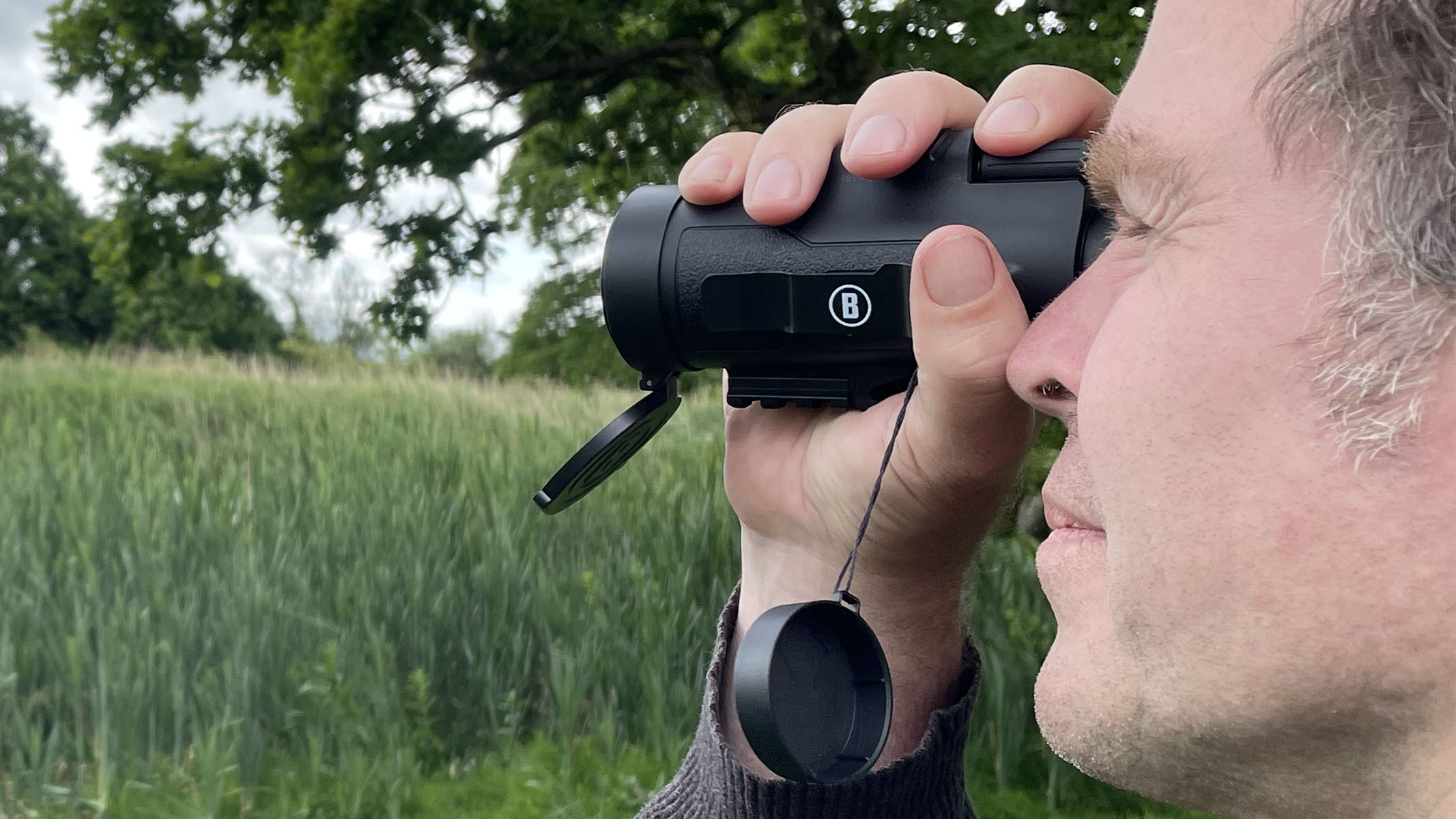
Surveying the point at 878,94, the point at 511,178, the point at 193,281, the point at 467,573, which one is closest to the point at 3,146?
the point at 511,178

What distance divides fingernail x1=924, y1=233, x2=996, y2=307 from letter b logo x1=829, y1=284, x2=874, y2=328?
0.12 metres

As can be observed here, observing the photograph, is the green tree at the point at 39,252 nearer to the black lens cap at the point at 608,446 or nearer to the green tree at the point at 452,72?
the green tree at the point at 452,72

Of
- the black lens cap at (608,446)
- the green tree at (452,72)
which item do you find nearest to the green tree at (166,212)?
the green tree at (452,72)

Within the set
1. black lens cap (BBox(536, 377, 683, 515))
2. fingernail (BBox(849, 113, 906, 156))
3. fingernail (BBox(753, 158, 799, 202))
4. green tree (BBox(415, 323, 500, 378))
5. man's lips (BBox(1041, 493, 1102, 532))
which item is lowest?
green tree (BBox(415, 323, 500, 378))

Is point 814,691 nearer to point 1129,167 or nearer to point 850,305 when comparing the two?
point 850,305

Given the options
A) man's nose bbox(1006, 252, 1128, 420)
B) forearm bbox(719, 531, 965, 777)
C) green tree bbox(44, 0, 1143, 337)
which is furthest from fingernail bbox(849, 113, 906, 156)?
green tree bbox(44, 0, 1143, 337)

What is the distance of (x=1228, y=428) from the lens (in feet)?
2.02

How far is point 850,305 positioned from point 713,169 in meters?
0.21

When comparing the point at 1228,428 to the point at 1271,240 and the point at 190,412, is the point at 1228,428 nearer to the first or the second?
the point at 1271,240

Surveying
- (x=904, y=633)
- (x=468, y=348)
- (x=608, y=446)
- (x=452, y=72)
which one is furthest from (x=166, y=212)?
(x=468, y=348)

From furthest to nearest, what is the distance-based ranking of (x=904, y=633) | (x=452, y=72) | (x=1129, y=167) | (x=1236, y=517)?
(x=452, y=72) < (x=904, y=633) < (x=1129, y=167) < (x=1236, y=517)

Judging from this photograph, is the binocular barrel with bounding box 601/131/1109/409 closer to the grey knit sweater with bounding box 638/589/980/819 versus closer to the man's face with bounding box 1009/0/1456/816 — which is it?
the man's face with bounding box 1009/0/1456/816

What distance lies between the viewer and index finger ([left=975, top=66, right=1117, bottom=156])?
3.10 ft

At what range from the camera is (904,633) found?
121 centimetres
